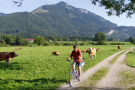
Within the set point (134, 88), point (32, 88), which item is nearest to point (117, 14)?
point (134, 88)

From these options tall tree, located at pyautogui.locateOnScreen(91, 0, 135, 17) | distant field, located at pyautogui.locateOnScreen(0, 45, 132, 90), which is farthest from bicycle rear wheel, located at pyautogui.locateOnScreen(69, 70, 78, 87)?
tall tree, located at pyautogui.locateOnScreen(91, 0, 135, 17)

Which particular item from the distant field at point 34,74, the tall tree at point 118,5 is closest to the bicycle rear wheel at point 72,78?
the distant field at point 34,74

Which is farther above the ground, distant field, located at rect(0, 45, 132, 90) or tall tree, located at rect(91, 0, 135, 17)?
tall tree, located at rect(91, 0, 135, 17)

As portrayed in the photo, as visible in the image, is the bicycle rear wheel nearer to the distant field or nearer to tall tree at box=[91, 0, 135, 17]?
the distant field

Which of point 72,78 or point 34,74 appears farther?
point 34,74

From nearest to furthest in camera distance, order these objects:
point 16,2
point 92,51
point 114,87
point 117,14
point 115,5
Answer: point 114,87, point 16,2, point 115,5, point 117,14, point 92,51

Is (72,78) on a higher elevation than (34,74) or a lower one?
higher

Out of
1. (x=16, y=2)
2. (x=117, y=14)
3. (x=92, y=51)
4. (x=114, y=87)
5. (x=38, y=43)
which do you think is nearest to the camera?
(x=114, y=87)

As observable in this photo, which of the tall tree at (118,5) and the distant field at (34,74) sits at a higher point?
the tall tree at (118,5)

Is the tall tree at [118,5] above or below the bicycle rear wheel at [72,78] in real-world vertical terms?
above

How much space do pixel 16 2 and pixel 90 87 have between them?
31.4 feet

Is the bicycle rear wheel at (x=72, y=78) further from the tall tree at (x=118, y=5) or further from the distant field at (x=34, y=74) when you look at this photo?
the tall tree at (x=118, y=5)

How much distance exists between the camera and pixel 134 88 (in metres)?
8.04

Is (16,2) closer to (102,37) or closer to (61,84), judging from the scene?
(61,84)
